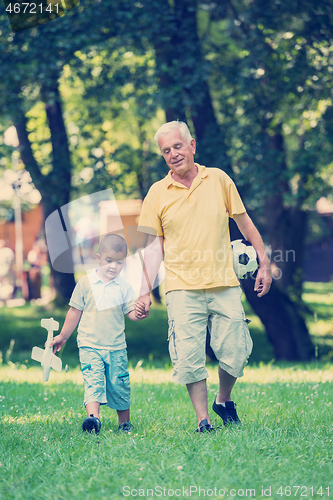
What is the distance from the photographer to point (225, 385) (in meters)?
3.69

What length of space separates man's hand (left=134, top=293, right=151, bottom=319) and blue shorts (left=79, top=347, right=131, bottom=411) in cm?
37

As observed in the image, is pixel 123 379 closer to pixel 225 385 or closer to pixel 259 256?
pixel 225 385

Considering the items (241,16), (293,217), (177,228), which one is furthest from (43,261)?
(177,228)

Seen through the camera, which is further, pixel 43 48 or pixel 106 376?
pixel 43 48

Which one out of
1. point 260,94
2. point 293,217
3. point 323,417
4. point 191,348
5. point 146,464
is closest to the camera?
point 146,464

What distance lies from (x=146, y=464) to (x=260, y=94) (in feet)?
21.4

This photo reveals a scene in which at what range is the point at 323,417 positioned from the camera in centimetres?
384

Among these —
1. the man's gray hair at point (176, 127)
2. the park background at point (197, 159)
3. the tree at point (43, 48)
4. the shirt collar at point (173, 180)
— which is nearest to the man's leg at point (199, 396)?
the park background at point (197, 159)

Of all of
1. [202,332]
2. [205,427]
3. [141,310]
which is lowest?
[205,427]

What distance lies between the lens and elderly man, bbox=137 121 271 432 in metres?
3.53

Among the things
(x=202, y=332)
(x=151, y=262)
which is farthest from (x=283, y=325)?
(x=151, y=262)

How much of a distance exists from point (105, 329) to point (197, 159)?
4897 mm

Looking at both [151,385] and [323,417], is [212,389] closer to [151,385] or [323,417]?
[151,385]

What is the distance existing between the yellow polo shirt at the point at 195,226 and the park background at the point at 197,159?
1007 mm
